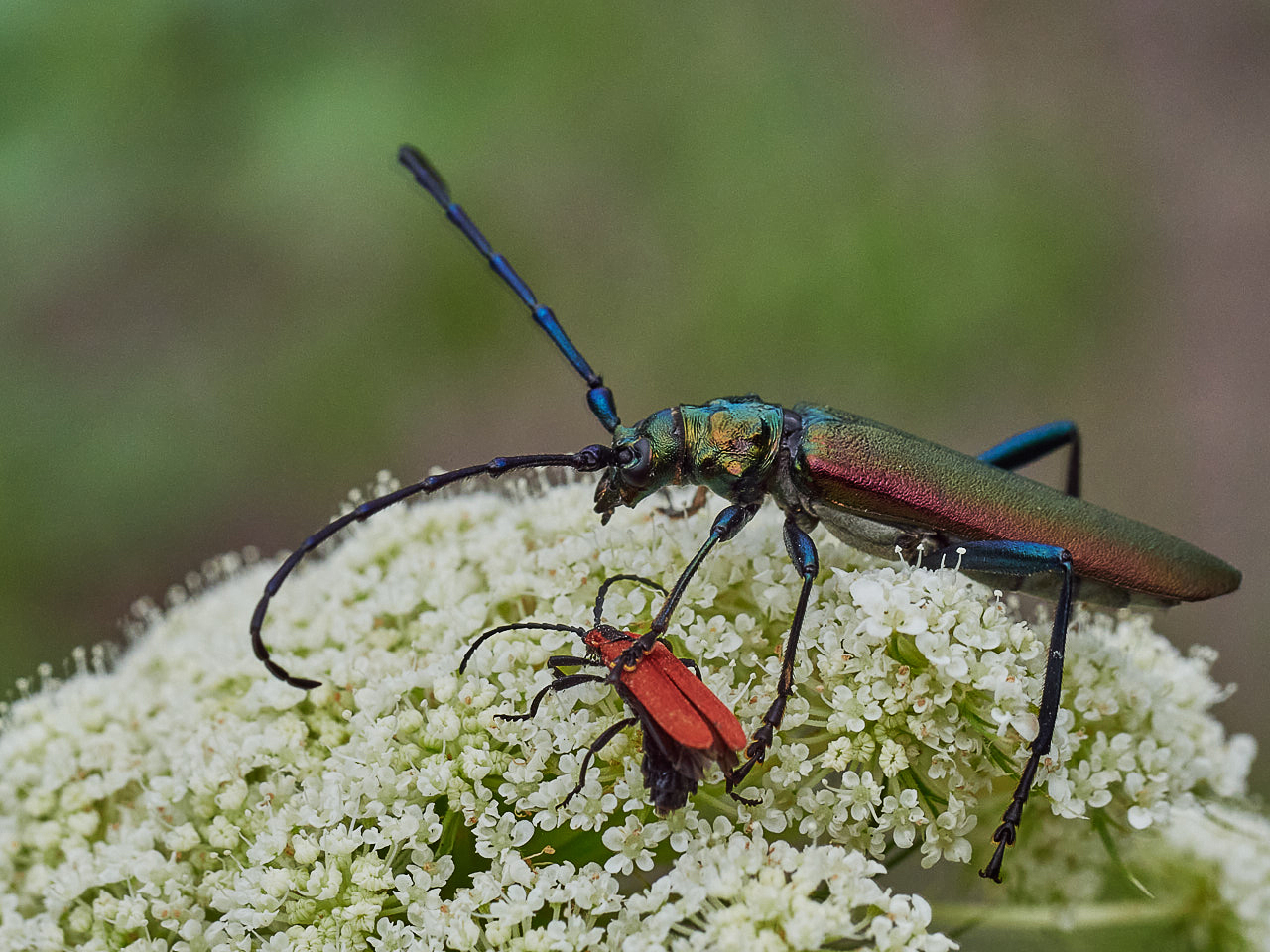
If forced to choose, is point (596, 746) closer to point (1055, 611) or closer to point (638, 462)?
point (638, 462)

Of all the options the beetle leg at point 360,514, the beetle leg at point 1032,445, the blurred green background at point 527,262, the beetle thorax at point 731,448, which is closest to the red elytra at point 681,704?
the beetle leg at point 360,514

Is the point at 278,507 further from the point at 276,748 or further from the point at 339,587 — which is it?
the point at 276,748

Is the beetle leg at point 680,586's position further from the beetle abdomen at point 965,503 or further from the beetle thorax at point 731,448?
the beetle abdomen at point 965,503

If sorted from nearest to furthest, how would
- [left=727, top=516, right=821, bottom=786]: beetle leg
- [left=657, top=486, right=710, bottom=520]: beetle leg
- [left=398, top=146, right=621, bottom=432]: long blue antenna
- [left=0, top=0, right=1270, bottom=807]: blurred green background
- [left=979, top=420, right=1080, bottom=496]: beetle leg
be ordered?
[left=727, top=516, right=821, bottom=786]: beetle leg
[left=398, top=146, right=621, bottom=432]: long blue antenna
[left=657, top=486, right=710, bottom=520]: beetle leg
[left=979, top=420, right=1080, bottom=496]: beetle leg
[left=0, top=0, right=1270, bottom=807]: blurred green background

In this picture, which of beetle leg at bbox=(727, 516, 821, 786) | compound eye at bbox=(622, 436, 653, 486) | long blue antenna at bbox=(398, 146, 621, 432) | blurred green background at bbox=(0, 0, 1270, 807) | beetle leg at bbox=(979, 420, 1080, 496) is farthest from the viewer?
blurred green background at bbox=(0, 0, 1270, 807)

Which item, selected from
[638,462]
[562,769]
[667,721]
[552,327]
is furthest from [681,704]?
[552,327]

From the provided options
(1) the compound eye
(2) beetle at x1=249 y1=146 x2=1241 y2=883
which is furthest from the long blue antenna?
(1) the compound eye

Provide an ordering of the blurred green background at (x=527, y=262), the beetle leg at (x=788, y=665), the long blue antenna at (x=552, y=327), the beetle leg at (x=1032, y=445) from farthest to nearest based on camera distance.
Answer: the blurred green background at (x=527, y=262) → the beetle leg at (x=1032, y=445) → the long blue antenna at (x=552, y=327) → the beetle leg at (x=788, y=665)

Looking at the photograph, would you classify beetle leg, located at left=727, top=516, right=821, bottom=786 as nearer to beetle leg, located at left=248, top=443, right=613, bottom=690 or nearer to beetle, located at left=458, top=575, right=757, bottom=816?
beetle, located at left=458, top=575, right=757, bottom=816
